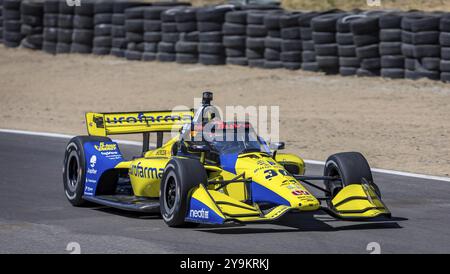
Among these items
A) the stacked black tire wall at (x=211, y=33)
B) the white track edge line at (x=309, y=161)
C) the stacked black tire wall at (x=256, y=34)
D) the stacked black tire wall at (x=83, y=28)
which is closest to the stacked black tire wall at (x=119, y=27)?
the stacked black tire wall at (x=83, y=28)

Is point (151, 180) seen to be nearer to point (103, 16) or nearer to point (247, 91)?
point (247, 91)

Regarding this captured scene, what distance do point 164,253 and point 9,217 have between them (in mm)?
2310

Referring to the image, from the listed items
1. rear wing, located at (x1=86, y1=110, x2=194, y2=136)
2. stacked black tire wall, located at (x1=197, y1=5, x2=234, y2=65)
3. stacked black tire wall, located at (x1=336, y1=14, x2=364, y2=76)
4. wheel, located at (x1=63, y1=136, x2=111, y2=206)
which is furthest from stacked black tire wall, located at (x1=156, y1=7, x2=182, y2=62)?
wheel, located at (x1=63, y1=136, x2=111, y2=206)

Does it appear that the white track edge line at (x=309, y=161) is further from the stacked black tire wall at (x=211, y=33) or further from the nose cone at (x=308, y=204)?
the stacked black tire wall at (x=211, y=33)

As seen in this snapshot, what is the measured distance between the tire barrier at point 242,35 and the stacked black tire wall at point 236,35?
0.02m

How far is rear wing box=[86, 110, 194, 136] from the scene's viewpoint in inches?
439

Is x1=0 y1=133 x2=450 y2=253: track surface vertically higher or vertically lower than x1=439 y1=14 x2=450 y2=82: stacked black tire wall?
lower

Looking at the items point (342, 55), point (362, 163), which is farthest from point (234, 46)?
point (362, 163)

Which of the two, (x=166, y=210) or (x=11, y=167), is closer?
(x=166, y=210)

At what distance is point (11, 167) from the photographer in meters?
12.9

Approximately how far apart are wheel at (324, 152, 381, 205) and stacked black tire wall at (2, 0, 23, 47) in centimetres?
1521

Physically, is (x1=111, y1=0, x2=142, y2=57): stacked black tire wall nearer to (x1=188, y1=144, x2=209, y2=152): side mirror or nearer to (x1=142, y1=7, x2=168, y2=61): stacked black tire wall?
(x1=142, y1=7, x2=168, y2=61): stacked black tire wall

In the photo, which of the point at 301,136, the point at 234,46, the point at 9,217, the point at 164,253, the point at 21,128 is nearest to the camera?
the point at 164,253

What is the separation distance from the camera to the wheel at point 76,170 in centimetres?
1048
